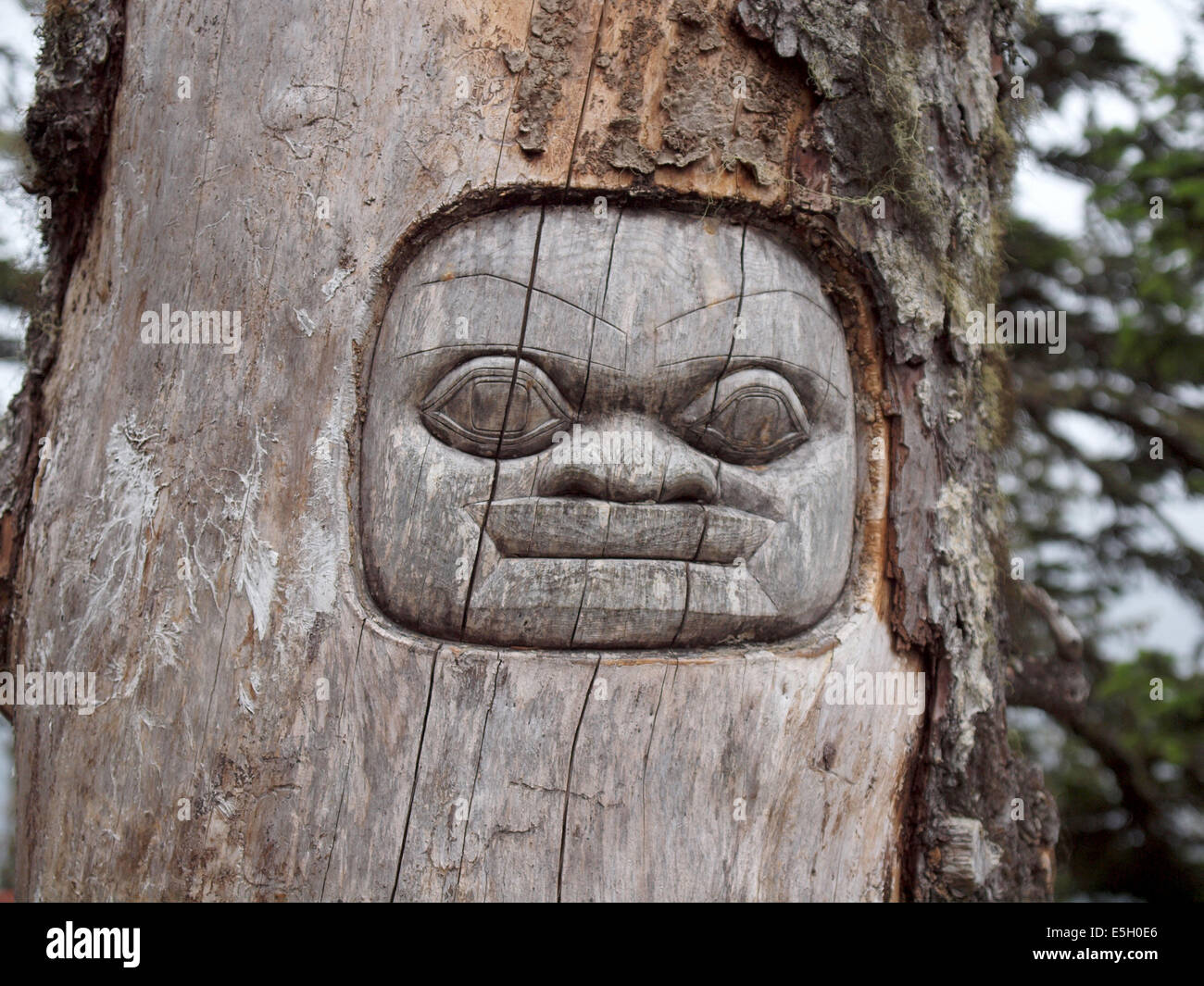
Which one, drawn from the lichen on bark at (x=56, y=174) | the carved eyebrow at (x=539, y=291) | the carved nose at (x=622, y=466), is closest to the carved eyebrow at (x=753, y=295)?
the carved eyebrow at (x=539, y=291)

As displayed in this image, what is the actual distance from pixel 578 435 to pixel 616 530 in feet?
0.82

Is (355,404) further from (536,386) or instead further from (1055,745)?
(1055,745)

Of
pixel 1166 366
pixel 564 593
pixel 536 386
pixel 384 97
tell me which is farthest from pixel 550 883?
pixel 1166 366

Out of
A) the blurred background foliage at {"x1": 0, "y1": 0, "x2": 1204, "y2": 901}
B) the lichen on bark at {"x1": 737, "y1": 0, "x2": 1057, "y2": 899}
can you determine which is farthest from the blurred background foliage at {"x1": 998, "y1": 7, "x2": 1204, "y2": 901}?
the lichen on bark at {"x1": 737, "y1": 0, "x2": 1057, "y2": 899}

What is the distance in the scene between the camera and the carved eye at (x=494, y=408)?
2.47 meters

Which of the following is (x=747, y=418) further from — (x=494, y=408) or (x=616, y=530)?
(x=494, y=408)

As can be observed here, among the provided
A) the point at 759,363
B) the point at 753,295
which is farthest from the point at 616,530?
the point at 753,295

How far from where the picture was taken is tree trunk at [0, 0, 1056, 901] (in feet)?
7.92

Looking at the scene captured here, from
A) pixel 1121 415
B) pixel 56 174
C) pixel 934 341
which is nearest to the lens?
pixel 934 341

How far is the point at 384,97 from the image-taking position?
2.50 meters

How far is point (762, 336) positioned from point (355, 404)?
1.02m

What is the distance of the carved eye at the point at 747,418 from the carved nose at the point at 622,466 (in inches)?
3.2

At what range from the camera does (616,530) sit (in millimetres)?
2492

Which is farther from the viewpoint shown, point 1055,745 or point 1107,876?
point 1055,745
